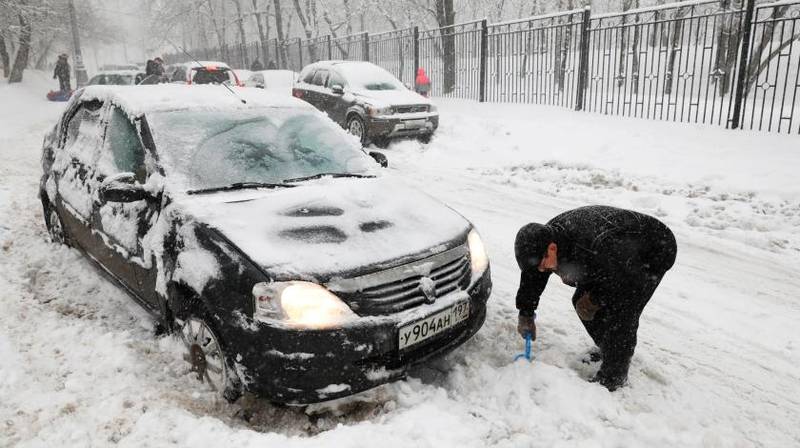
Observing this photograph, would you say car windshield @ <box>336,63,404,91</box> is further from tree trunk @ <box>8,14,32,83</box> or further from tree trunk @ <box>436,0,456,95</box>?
tree trunk @ <box>8,14,32,83</box>

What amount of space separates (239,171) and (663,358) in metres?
2.92

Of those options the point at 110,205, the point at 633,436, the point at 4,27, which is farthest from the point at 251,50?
the point at 633,436

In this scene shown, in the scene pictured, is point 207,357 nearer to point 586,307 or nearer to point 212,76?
point 586,307

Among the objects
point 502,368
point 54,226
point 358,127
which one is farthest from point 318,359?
point 358,127

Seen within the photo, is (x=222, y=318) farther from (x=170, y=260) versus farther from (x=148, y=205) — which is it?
(x=148, y=205)

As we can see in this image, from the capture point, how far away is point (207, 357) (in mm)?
2844

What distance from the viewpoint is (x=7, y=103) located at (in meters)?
20.8

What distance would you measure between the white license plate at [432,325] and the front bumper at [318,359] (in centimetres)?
4

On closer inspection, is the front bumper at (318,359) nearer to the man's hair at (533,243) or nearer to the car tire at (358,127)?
the man's hair at (533,243)

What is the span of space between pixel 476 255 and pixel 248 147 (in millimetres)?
1652

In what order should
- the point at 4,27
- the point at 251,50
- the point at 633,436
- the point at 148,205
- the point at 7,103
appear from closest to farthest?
the point at 633,436
the point at 148,205
the point at 7,103
the point at 4,27
the point at 251,50

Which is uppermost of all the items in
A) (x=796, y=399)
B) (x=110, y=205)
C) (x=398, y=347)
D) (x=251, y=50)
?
(x=251, y=50)

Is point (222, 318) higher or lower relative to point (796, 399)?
higher

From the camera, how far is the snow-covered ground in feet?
8.46
